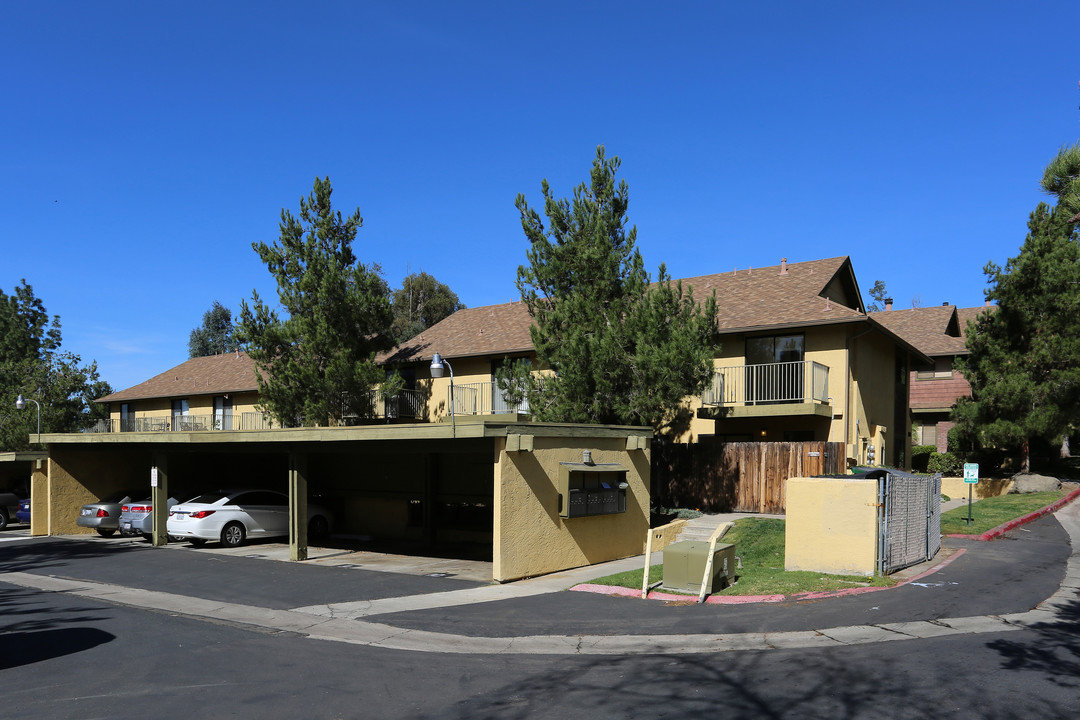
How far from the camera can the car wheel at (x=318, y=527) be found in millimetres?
23016

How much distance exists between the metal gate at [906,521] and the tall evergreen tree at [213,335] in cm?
7305

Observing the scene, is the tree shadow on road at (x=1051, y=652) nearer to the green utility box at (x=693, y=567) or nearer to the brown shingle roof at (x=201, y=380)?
the green utility box at (x=693, y=567)

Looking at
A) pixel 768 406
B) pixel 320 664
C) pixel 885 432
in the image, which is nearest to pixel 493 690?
pixel 320 664

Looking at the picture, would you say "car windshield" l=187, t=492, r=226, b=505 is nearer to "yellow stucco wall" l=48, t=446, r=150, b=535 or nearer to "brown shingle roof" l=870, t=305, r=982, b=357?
"yellow stucco wall" l=48, t=446, r=150, b=535

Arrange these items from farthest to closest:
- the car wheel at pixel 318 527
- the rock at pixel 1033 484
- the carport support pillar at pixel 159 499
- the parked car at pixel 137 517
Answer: the rock at pixel 1033 484 → the car wheel at pixel 318 527 → the parked car at pixel 137 517 → the carport support pillar at pixel 159 499

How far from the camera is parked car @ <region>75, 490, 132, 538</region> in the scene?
2380 cm

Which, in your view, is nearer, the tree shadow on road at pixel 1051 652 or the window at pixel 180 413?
the tree shadow on road at pixel 1051 652

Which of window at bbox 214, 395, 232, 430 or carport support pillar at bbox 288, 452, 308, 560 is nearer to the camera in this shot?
carport support pillar at bbox 288, 452, 308, 560

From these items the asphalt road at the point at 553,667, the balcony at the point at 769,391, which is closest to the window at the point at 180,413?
the asphalt road at the point at 553,667

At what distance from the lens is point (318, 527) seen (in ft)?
76.1

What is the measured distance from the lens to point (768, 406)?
888 inches

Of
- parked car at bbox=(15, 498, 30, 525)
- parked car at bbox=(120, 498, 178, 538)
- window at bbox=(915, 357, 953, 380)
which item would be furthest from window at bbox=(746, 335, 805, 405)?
parked car at bbox=(15, 498, 30, 525)

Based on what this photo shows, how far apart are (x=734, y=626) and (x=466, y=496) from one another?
500 inches

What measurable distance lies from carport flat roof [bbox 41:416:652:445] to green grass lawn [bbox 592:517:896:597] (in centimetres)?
295
